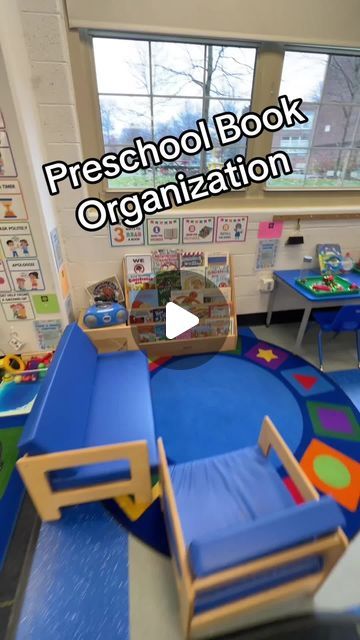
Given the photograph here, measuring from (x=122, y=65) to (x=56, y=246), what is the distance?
1313mm

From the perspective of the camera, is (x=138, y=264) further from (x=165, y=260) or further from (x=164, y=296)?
(x=164, y=296)

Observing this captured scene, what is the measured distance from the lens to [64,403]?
1.37 metres

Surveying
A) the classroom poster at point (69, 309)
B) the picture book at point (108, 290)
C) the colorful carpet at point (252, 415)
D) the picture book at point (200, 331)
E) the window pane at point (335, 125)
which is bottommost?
the colorful carpet at point (252, 415)

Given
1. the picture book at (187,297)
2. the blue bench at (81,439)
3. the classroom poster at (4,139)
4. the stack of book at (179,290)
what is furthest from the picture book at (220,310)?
the classroom poster at (4,139)

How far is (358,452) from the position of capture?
1.75 meters

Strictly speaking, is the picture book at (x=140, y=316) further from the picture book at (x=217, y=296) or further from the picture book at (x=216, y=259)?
the picture book at (x=216, y=259)

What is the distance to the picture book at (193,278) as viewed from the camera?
99.8 inches

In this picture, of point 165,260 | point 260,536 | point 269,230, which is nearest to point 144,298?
point 165,260

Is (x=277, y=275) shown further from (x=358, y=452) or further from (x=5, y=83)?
(x=5, y=83)

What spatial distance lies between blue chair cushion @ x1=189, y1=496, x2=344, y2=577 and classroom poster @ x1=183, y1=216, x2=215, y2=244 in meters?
2.04

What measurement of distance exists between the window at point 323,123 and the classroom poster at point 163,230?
932 millimetres

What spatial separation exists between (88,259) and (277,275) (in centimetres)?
166

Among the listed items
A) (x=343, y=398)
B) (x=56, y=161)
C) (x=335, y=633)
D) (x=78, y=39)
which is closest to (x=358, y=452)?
(x=343, y=398)

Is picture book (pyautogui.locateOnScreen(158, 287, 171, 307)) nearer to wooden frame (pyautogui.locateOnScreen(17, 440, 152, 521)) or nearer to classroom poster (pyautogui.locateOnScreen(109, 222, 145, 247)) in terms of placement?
classroom poster (pyautogui.locateOnScreen(109, 222, 145, 247))
